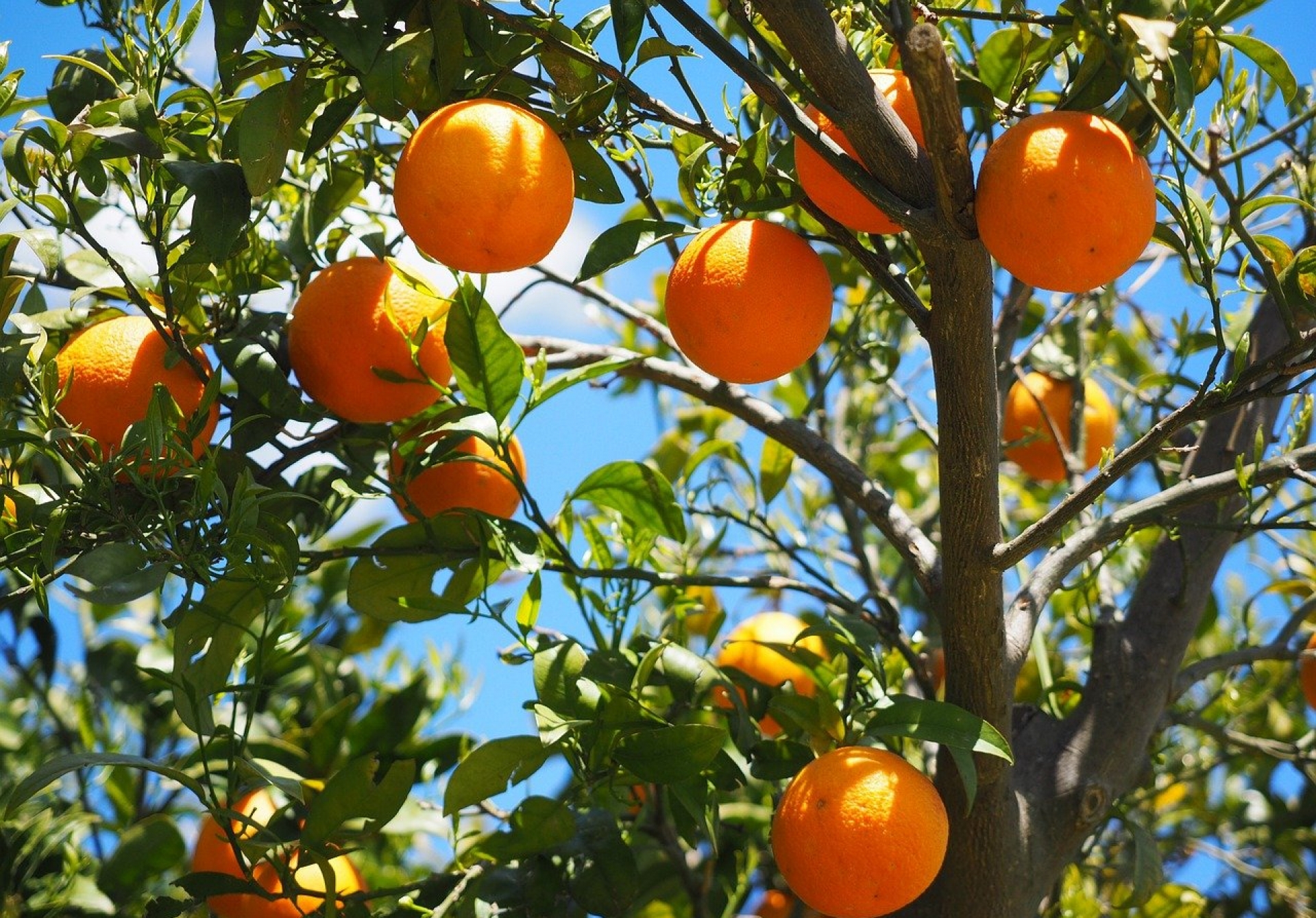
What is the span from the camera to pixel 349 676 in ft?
5.03

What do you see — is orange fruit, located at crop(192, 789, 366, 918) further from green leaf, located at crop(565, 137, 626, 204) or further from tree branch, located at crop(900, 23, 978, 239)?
tree branch, located at crop(900, 23, 978, 239)

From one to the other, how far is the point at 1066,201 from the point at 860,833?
455 millimetres

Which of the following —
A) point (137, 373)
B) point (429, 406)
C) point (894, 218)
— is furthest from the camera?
point (429, 406)

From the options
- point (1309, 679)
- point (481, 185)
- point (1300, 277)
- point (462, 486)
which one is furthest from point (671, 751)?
point (1309, 679)

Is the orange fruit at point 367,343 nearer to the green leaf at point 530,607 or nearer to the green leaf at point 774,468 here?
the green leaf at point 530,607

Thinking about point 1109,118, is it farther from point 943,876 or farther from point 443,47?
point 943,876

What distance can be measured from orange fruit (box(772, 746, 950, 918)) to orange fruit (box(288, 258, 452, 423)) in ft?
1.43

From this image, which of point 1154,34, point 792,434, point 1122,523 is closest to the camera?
point 1154,34

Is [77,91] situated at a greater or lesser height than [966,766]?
greater

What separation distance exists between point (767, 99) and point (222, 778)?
935 mm

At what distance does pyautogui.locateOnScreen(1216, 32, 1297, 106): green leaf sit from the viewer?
0.70 metres

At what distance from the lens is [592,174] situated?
0.88 m

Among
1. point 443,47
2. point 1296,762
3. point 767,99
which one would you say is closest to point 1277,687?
point 1296,762

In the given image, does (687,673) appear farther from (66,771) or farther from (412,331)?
(66,771)
